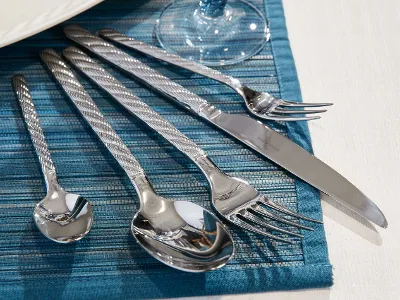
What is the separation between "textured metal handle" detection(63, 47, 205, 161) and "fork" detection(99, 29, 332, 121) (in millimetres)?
47

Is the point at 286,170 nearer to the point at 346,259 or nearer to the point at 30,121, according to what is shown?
the point at 346,259

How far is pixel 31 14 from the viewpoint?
2.14ft

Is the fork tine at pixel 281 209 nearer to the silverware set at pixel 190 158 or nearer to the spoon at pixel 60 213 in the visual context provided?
the silverware set at pixel 190 158

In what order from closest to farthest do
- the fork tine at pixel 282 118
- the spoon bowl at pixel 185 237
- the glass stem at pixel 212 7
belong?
the spoon bowl at pixel 185 237 → the fork tine at pixel 282 118 → the glass stem at pixel 212 7

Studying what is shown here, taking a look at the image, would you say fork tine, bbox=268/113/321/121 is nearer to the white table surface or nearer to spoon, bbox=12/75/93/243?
the white table surface

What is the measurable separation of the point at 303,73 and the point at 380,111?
91mm

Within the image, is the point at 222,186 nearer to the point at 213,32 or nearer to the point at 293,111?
the point at 293,111

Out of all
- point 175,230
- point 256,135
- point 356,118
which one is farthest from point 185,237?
point 356,118

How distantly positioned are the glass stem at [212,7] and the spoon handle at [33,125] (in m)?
0.22

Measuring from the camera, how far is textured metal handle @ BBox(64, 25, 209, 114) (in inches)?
25.5

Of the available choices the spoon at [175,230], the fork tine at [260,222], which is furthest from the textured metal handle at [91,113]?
the fork tine at [260,222]

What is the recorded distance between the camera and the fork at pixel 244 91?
0.64 meters

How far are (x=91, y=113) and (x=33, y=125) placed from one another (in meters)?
0.06

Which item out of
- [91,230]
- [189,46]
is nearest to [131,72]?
[189,46]
